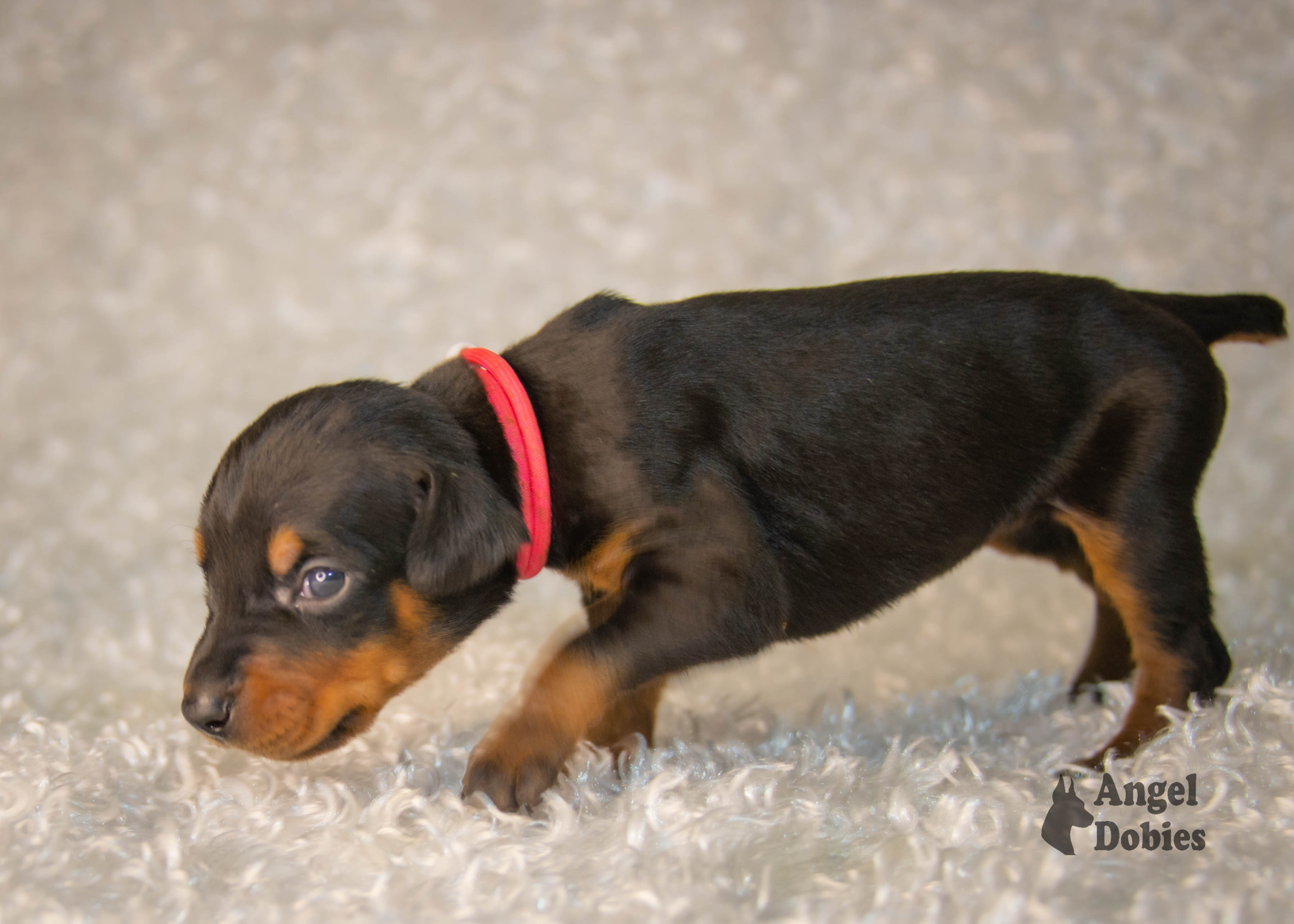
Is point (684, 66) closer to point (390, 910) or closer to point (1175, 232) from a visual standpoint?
point (1175, 232)

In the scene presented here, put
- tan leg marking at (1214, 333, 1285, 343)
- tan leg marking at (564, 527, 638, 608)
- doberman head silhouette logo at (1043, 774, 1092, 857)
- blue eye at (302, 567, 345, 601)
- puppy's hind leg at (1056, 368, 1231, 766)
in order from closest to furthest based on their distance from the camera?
doberman head silhouette logo at (1043, 774, 1092, 857) → blue eye at (302, 567, 345, 601) → tan leg marking at (564, 527, 638, 608) → puppy's hind leg at (1056, 368, 1231, 766) → tan leg marking at (1214, 333, 1285, 343)

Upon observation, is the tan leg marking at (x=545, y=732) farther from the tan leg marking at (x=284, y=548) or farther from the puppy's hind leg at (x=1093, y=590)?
the puppy's hind leg at (x=1093, y=590)

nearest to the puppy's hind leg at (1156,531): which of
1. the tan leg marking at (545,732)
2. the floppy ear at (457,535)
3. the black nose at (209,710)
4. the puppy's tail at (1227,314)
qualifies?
the puppy's tail at (1227,314)

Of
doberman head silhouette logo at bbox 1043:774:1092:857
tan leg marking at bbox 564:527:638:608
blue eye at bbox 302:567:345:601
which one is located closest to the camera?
doberman head silhouette logo at bbox 1043:774:1092:857

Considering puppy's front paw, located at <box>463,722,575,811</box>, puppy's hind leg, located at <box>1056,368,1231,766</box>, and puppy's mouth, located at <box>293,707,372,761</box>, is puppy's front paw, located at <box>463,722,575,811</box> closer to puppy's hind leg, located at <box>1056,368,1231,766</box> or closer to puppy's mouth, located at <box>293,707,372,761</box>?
puppy's mouth, located at <box>293,707,372,761</box>

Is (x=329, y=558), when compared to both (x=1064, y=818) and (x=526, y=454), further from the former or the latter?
(x=1064, y=818)

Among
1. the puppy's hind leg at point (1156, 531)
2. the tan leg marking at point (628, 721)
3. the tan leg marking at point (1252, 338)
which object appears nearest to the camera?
the puppy's hind leg at point (1156, 531)

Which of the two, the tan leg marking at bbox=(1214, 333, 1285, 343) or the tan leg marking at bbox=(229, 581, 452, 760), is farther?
the tan leg marking at bbox=(1214, 333, 1285, 343)

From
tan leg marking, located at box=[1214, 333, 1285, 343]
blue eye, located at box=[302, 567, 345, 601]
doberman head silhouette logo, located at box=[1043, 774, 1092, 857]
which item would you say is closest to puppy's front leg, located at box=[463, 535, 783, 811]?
blue eye, located at box=[302, 567, 345, 601]
